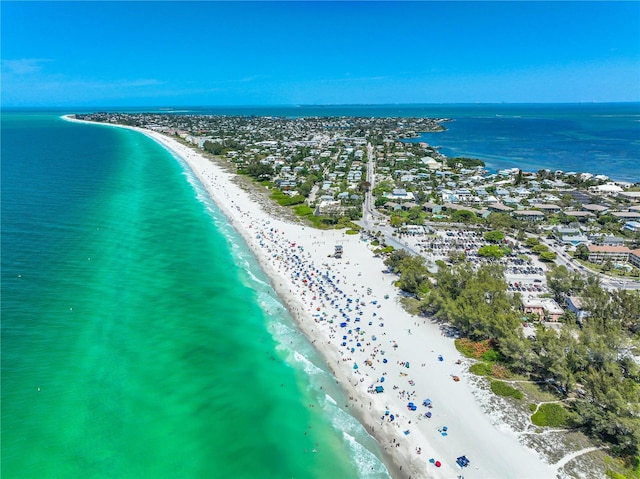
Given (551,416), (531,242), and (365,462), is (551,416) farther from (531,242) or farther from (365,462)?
(531,242)

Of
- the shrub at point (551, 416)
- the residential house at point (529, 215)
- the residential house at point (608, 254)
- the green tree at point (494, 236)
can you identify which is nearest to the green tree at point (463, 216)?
the residential house at point (529, 215)

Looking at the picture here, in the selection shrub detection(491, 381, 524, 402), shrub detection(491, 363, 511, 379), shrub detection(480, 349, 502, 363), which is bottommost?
shrub detection(491, 381, 524, 402)

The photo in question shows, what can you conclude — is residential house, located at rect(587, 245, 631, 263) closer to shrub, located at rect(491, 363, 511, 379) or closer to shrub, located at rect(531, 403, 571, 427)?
shrub, located at rect(491, 363, 511, 379)

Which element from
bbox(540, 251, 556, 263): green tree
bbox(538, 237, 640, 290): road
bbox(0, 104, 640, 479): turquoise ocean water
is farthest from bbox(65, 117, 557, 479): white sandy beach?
bbox(538, 237, 640, 290): road

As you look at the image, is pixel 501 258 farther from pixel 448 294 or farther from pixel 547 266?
pixel 448 294

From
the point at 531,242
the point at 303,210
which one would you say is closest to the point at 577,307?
the point at 531,242

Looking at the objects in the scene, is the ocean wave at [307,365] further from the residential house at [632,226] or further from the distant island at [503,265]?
the residential house at [632,226]
